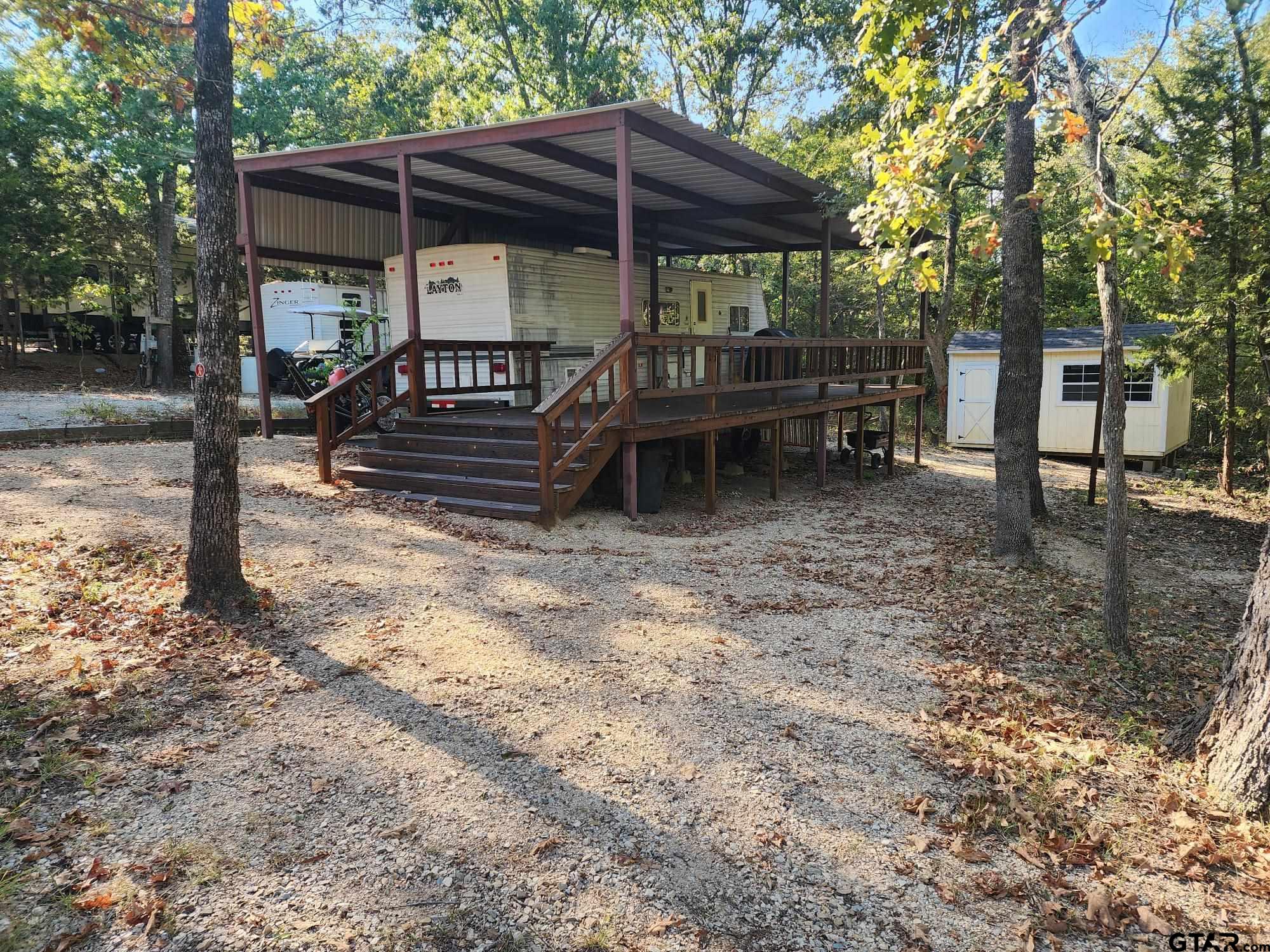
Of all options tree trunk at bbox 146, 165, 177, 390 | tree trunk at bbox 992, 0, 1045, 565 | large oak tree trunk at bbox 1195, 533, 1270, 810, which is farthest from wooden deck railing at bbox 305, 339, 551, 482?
tree trunk at bbox 146, 165, 177, 390

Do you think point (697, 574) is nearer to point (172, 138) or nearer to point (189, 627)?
point (189, 627)

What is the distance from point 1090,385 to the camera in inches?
719

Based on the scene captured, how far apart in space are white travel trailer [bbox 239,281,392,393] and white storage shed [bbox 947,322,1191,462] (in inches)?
628

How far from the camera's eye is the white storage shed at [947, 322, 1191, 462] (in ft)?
58.2

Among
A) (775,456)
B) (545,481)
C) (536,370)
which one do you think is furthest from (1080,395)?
(545,481)

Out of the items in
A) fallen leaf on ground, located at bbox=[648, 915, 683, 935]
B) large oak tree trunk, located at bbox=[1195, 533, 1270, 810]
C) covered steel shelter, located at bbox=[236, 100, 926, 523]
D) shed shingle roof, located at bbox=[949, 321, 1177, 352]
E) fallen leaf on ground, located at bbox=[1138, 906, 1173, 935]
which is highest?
covered steel shelter, located at bbox=[236, 100, 926, 523]

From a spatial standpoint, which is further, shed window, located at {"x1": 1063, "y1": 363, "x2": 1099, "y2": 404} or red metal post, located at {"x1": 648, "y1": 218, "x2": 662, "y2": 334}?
shed window, located at {"x1": 1063, "y1": 363, "x2": 1099, "y2": 404}

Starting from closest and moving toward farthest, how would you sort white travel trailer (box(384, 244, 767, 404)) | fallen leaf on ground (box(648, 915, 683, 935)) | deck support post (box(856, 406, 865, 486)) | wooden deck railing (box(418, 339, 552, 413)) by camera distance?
fallen leaf on ground (box(648, 915, 683, 935)), wooden deck railing (box(418, 339, 552, 413)), white travel trailer (box(384, 244, 767, 404)), deck support post (box(856, 406, 865, 486))

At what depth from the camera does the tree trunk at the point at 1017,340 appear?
25.6ft

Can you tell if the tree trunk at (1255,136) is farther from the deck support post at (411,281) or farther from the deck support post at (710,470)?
the deck support post at (411,281)

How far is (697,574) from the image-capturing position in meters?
6.77

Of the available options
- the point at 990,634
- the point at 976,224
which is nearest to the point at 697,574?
the point at 990,634

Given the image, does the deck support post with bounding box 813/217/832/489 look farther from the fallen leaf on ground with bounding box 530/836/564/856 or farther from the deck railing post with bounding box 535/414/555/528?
the fallen leaf on ground with bounding box 530/836/564/856

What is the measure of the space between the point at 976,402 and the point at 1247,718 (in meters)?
17.9
